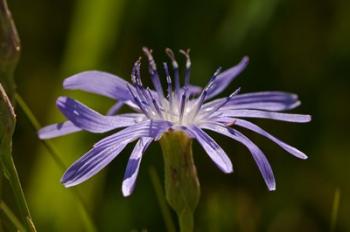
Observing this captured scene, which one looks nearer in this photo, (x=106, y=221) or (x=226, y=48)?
(x=106, y=221)

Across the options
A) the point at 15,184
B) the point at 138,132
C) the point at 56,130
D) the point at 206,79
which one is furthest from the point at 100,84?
the point at 206,79

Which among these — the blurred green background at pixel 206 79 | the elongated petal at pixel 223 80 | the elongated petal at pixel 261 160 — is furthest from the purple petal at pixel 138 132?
the blurred green background at pixel 206 79

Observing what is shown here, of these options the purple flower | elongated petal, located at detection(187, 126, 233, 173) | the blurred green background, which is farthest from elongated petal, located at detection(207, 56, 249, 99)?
the blurred green background

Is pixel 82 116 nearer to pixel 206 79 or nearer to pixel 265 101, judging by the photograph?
pixel 265 101

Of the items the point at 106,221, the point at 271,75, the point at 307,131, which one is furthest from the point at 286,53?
the point at 106,221

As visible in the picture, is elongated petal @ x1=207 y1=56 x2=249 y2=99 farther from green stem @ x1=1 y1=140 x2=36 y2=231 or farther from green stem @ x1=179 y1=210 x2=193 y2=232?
green stem @ x1=1 y1=140 x2=36 y2=231

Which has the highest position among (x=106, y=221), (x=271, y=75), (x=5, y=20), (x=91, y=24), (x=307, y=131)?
(x=5, y=20)

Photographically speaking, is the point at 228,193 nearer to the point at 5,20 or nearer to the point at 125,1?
the point at 125,1
